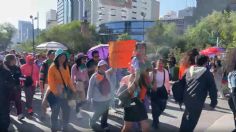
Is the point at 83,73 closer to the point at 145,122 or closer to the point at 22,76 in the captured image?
the point at 22,76

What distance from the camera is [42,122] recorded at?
8195 millimetres

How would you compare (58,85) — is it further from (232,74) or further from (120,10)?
(120,10)

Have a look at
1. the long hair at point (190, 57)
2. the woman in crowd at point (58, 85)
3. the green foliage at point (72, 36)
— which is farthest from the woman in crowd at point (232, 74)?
the green foliage at point (72, 36)

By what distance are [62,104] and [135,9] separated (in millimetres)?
130209

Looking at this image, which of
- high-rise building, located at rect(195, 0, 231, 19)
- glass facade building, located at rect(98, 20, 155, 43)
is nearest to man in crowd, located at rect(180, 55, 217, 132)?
high-rise building, located at rect(195, 0, 231, 19)

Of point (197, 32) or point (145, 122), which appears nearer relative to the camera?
point (145, 122)

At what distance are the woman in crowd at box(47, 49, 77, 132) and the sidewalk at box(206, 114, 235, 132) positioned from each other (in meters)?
3.18

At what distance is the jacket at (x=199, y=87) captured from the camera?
19.5 feet

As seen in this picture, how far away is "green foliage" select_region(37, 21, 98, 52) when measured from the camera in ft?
191

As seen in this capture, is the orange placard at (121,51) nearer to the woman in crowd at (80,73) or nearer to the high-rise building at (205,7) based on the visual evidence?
the woman in crowd at (80,73)

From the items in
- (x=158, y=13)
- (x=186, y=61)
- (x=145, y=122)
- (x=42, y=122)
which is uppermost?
(x=158, y=13)

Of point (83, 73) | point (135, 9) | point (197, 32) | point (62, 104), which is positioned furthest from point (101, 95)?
point (135, 9)

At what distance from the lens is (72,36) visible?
62062 millimetres

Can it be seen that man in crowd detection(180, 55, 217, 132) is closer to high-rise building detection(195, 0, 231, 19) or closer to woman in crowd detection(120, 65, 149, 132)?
woman in crowd detection(120, 65, 149, 132)
